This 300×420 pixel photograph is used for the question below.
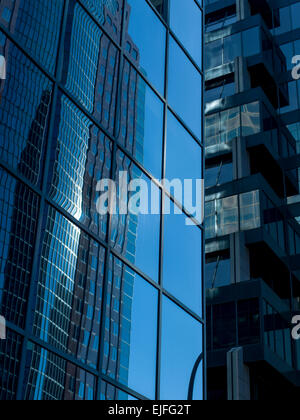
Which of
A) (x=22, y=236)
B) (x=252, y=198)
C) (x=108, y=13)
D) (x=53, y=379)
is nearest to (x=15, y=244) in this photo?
(x=22, y=236)

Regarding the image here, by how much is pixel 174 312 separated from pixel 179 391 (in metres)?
1.75

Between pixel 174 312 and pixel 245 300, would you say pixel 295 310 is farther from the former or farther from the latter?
pixel 174 312

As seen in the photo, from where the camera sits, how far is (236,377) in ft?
119

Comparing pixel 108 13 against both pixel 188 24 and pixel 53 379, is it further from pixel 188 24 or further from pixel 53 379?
pixel 53 379

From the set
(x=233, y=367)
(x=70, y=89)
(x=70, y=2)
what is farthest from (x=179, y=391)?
(x=233, y=367)

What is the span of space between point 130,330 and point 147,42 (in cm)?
737

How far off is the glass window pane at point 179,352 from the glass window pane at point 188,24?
7.90m

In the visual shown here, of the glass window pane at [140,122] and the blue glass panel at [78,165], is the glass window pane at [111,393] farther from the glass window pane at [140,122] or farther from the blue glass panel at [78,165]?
the glass window pane at [140,122]

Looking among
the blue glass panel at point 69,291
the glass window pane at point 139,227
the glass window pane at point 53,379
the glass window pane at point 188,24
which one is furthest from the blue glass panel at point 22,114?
the glass window pane at point 188,24

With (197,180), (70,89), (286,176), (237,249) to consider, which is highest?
(286,176)

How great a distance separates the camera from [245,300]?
38.0 m

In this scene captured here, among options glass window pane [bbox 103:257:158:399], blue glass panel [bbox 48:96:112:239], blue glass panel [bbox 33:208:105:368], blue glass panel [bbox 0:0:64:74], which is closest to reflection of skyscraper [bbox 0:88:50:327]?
blue glass panel [bbox 33:208:105:368]

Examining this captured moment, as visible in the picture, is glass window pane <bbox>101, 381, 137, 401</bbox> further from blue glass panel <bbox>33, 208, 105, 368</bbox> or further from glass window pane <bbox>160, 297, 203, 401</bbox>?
glass window pane <bbox>160, 297, 203, 401</bbox>

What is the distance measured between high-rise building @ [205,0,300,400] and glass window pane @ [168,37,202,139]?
1825 cm
